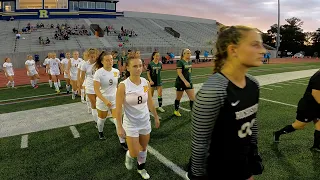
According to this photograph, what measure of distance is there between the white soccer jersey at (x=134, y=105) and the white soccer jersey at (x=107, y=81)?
6.06ft

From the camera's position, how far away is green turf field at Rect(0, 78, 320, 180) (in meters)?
4.50

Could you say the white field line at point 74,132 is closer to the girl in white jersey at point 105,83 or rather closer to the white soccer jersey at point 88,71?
the girl in white jersey at point 105,83

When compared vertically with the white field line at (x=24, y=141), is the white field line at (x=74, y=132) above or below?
above

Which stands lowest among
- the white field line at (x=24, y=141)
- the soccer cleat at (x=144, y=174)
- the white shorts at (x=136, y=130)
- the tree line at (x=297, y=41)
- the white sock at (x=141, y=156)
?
the white field line at (x=24, y=141)

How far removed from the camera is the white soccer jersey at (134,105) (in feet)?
13.3

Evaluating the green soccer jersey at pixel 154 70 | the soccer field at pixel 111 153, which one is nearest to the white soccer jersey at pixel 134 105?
the soccer field at pixel 111 153

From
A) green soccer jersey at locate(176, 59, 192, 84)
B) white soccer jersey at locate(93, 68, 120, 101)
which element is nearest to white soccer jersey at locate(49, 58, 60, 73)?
green soccer jersey at locate(176, 59, 192, 84)

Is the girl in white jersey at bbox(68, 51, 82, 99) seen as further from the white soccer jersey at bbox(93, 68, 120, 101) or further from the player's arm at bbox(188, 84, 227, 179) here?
the player's arm at bbox(188, 84, 227, 179)

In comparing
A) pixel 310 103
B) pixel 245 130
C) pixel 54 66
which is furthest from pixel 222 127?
pixel 54 66

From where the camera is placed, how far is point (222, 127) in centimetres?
186

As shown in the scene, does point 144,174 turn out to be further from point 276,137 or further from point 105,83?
point 276,137

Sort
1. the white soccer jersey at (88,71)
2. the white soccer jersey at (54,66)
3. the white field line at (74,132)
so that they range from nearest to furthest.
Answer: the white field line at (74,132)
the white soccer jersey at (88,71)
the white soccer jersey at (54,66)

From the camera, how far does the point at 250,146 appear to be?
2191mm

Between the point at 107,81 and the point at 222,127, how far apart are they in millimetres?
4335
